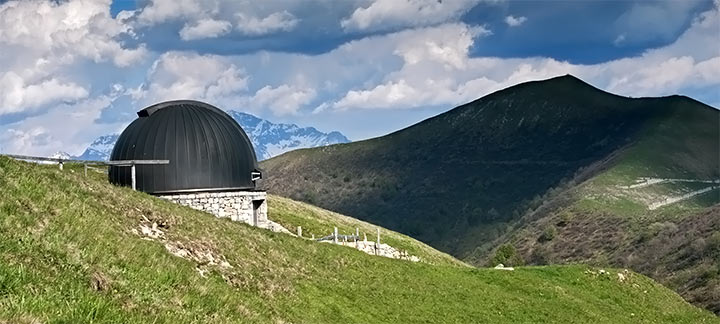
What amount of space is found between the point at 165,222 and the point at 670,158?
192 metres

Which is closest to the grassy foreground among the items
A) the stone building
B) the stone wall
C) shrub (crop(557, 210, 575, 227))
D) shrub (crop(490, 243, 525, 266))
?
the stone wall

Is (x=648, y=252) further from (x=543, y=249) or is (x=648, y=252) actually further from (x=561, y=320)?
(x=561, y=320)

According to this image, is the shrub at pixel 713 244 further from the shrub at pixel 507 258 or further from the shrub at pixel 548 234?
the shrub at pixel 548 234

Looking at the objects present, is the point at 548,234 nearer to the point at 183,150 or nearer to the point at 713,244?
the point at 713,244

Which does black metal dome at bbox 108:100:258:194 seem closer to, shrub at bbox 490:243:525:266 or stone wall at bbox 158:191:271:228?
stone wall at bbox 158:191:271:228

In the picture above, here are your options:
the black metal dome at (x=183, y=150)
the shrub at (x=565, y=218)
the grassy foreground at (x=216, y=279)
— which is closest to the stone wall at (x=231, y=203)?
the black metal dome at (x=183, y=150)

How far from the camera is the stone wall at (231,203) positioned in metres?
39.1

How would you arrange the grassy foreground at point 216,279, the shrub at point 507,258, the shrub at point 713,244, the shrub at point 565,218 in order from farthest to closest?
1. the shrub at point 565,218
2. the shrub at point 507,258
3. the shrub at point 713,244
4. the grassy foreground at point 216,279

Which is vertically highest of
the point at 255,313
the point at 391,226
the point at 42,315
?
the point at 42,315

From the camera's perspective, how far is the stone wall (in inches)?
1539

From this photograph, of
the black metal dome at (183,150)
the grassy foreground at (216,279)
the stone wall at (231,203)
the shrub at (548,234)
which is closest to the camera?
the grassy foreground at (216,279)

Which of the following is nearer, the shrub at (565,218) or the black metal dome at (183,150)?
the black metal dome at (183,150)

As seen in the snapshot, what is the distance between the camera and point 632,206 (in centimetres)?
13925

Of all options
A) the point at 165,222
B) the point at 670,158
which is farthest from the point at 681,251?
the point at 670,158
